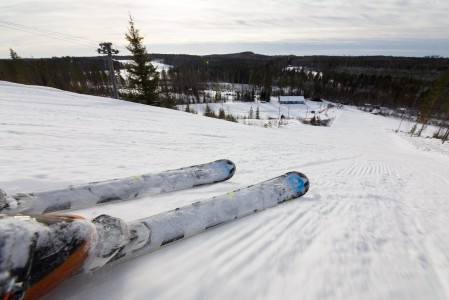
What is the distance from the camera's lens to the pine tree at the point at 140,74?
22359 millimetres

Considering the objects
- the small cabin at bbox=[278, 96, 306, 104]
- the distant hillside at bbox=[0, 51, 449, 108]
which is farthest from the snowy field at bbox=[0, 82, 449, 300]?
the small cabin at bbox=[278, 96, 306, 104]

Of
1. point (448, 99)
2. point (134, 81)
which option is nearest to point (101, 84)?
point (134, 81)

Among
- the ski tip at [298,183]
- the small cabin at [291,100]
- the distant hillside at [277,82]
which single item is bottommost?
the small cabin at [291,100]

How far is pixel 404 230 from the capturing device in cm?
357

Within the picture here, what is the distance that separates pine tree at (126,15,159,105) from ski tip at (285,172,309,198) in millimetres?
22229

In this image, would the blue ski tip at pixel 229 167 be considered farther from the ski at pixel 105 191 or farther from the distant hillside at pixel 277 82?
the distant hillside at pixel 277 82

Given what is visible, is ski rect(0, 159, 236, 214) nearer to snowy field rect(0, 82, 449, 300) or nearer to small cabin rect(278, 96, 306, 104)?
snowy field rect(0, 82, 449, 300)

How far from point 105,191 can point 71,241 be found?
159cm

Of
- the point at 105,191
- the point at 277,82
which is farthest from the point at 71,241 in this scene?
the point at 277,82

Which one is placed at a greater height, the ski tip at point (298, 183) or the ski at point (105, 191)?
the ski at point (105, 191)

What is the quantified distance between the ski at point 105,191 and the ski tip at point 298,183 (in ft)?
4.39

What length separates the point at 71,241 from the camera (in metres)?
1.47

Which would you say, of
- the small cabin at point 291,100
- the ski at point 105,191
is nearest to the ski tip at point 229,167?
the ski at point 105,191

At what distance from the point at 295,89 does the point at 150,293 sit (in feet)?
326
